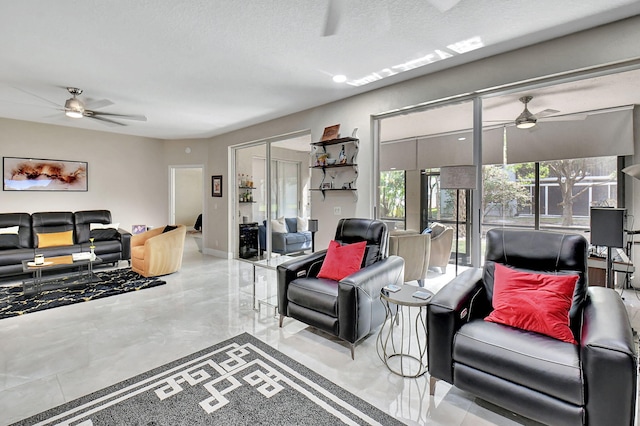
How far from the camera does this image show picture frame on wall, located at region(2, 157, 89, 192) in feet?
17.9

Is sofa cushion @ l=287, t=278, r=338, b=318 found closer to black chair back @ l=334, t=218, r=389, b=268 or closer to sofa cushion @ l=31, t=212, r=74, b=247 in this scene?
black chair back @ l=334, t=218, r=389, b=268

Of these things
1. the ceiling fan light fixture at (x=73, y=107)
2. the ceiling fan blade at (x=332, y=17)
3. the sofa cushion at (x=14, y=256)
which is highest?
the ceiling fan blade at (x=332, y=17)

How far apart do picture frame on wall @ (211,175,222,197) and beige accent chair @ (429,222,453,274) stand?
480 centimetres

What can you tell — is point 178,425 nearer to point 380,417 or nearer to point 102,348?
point 380,417

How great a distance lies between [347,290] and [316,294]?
0.38 meters

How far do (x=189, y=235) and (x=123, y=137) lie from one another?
4.41 metres

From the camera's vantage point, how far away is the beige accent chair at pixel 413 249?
3.81 m

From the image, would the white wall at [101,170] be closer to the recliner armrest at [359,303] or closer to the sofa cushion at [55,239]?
the sofa cushion at [55,239]

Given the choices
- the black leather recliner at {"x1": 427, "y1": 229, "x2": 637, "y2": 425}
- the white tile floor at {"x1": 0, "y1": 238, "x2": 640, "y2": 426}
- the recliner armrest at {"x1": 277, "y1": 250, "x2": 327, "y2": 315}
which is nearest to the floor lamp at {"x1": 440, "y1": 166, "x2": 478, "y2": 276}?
the black leather recliner at {"x1": 427, "y1": 229, "x2": 637, "y2": 425}

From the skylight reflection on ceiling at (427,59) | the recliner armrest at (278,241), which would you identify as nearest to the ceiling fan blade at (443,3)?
the skylight reflection on ceiling at (427,59)

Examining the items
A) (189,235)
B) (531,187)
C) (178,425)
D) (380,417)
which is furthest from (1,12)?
(189,235)

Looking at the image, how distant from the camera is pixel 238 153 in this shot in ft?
21.8

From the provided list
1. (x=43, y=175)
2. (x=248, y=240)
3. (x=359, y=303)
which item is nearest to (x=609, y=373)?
(x=359, y=303)

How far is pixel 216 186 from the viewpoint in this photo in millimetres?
6945
